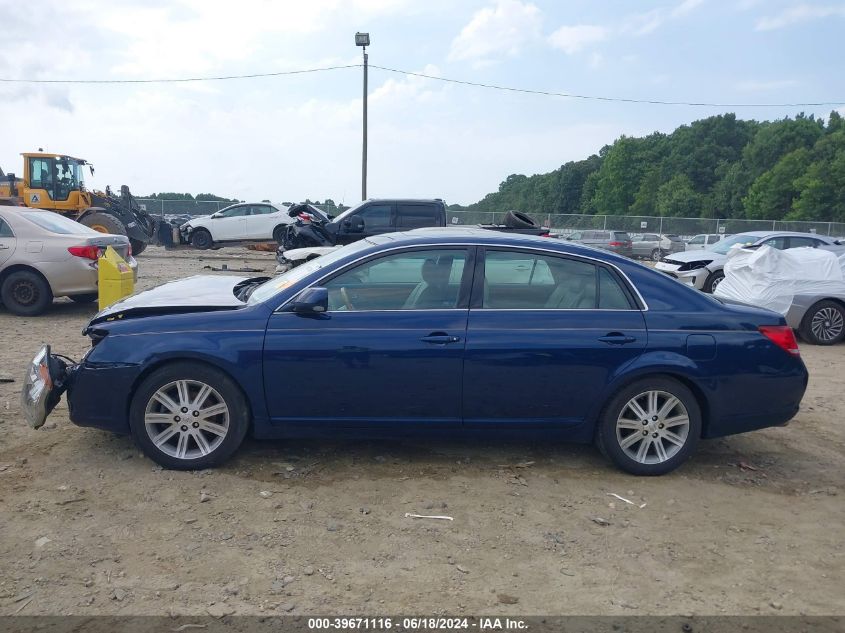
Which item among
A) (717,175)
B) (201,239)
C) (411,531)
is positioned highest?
(717,175)

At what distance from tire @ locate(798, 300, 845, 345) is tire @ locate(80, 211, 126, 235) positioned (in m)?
15.6

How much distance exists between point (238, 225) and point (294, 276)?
19.5m

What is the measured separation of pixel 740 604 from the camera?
10.6ft

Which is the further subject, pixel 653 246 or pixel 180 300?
pixel 653 246

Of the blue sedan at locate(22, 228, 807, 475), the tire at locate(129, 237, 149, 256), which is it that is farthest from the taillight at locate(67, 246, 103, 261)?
the tire at locate(129, 237, 149, 256)

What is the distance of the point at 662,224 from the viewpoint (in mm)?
39438

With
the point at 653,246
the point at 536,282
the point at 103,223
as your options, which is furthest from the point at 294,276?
the point at 653,246

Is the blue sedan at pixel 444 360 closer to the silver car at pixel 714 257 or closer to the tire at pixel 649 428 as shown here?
the tire at pixel 649 428

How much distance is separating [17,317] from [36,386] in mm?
6094

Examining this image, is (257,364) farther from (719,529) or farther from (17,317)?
(17,317)

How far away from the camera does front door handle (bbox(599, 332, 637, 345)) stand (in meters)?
4.49

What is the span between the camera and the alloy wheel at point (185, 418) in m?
4.39

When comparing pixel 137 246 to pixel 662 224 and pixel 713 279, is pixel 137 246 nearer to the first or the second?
pixel 713 279

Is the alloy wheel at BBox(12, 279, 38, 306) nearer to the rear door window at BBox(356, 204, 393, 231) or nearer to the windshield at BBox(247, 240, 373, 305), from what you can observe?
the windshield at BBox(247, 240, 373, 305)
